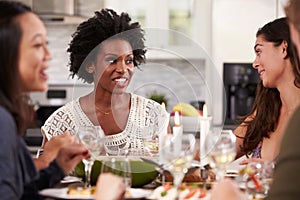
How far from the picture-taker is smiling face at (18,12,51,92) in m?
1.58

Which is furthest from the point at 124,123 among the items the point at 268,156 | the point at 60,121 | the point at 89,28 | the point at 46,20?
the point at 46,20

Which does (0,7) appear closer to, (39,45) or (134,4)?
(39,45)

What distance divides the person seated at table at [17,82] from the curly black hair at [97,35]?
1124 mm

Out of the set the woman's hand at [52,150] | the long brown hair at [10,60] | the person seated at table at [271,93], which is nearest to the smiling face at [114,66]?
the person seated at table at [271,93]

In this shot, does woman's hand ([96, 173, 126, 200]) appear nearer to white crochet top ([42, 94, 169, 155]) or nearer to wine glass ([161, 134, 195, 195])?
wine glass ([161, 134, 195, 195])

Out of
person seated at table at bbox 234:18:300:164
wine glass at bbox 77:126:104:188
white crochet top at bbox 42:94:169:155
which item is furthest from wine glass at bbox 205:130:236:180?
person seated at table at bbox 234:18:300:164

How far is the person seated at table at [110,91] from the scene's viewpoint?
2.62 metres

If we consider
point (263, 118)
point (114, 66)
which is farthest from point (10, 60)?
point (263, 118)

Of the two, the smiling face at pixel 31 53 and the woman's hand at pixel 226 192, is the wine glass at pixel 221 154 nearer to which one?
the woman's hand at pixel 226 192

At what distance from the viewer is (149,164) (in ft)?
6.54

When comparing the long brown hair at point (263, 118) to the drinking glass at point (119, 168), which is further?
the long brown hair at point (263, 118)

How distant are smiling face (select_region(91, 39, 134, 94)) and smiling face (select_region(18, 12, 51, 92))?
96cm

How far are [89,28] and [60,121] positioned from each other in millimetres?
487

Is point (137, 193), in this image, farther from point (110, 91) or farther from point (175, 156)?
point (110, 91)
